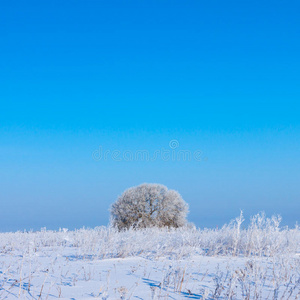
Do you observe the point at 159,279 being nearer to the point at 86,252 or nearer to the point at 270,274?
the point at 270,274

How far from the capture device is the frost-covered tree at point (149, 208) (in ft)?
70.6

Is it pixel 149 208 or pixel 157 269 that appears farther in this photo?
pixel 149 208

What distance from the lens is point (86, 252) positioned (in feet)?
23.3

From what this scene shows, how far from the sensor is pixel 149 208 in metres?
21.9

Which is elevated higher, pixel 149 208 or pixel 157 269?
pixel 149 208

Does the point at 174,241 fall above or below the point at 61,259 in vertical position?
above

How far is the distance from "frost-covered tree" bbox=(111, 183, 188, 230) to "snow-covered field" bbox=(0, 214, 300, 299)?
38.9 feet

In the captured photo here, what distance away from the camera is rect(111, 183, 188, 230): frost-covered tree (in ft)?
70.6

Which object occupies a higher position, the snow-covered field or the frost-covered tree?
the frost-covered tree

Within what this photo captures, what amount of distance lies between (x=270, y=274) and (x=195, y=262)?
142 cm

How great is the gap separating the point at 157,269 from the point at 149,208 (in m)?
16.3

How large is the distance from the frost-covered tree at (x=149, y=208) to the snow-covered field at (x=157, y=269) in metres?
11.9

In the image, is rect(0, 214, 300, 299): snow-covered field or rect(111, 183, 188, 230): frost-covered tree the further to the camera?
rect(111, 183, 188, 230): frost-covered tree

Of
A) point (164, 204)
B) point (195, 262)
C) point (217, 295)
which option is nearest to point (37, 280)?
point (217, 295)
